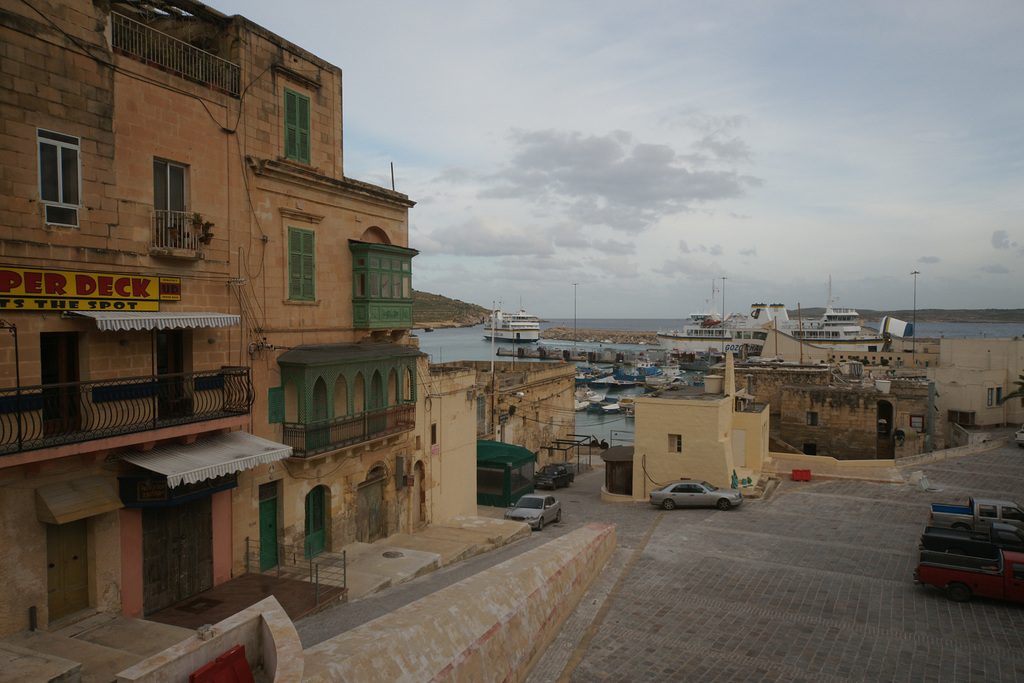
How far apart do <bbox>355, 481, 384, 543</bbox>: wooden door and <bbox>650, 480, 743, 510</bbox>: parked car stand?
→ 10948 mm

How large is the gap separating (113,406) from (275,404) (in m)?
4.32

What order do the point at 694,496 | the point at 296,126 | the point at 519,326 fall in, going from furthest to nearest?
the point at 519,326, the point at 694,496, the point at 296,126

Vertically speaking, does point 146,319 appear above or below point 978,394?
above

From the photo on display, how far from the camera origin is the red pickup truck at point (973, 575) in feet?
43.0

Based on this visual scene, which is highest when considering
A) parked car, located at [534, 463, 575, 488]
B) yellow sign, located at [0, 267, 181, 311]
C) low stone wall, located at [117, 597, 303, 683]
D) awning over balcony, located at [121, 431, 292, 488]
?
yellow sign, located at [0, 267, 181, 311]

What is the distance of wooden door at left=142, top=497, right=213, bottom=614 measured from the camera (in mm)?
12906

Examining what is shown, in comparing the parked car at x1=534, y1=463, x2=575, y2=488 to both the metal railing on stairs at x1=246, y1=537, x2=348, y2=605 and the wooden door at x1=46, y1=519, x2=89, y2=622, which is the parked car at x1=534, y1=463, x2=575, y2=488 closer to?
the metal railing on stairs at x1=246, y1=537, x2=348, y2=605

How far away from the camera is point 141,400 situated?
12609mm

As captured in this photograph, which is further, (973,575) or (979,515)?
(979,515)

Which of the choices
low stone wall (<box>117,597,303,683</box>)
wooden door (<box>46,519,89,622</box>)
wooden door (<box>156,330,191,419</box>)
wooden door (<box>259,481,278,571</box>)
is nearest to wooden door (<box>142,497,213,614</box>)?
wooden door (<box>46,519,89,622</box>)

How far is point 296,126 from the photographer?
55.2 feet

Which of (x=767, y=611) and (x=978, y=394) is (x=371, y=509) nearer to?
(x=767, y=611)

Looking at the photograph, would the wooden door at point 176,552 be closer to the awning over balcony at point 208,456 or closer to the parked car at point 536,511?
the awning over balcony at point 208,456

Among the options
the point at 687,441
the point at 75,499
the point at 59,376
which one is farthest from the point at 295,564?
the point at 687,441
